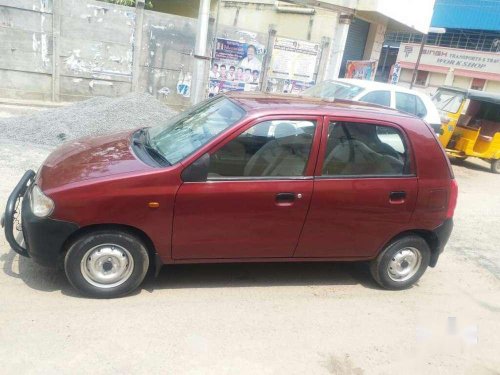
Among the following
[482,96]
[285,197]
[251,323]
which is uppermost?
[482,96]

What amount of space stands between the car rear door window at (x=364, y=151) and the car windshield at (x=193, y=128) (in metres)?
0.85

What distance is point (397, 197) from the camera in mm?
4102

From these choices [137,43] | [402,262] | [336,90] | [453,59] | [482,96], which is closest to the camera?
[402,262]

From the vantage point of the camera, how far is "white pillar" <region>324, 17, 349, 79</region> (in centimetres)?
1475

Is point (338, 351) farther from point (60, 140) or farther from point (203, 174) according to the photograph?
point (60, 140)

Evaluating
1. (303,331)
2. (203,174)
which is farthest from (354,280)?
(203,174)

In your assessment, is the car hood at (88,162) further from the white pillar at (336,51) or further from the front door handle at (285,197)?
the white pillar at (336,51)

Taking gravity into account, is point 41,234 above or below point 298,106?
below

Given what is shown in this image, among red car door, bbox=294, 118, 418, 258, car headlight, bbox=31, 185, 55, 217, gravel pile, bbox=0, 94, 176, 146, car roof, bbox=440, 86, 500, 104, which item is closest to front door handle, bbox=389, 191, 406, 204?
red car door, bbox=294, 118, 418, 258

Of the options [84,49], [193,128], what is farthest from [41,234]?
[84,49]

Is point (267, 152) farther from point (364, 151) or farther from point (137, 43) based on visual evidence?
point (137, 43)

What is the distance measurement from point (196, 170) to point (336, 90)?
6369 millimetres

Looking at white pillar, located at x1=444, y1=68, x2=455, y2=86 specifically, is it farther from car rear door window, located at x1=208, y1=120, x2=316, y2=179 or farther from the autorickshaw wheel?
car rear door window, located at x1=208, y1=120, x2=316, y2=179

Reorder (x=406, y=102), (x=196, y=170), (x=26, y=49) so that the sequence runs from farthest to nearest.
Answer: (x=26, y=49), (x=406, y=102), (x=196, y=170)
